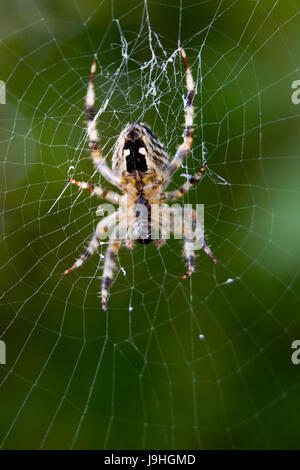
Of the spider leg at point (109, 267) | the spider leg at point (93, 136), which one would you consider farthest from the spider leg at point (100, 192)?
the spider leg at point (109, 267)

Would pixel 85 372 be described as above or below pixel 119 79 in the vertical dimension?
below

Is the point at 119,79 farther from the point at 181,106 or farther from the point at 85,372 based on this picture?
the point at 85,372

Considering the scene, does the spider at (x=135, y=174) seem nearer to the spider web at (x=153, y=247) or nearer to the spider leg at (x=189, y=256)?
the spider leg at (x=189, y=256)

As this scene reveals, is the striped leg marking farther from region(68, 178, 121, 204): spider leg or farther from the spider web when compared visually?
region(68, 178, 121, 204): spider leg

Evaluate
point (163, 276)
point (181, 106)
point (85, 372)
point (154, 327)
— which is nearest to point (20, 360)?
point (85, 372)

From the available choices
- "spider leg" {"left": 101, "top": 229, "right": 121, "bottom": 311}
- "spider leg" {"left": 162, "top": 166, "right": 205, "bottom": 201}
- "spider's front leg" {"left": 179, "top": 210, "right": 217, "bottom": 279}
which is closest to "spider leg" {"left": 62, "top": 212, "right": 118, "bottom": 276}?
"spider leg" {"left": 101, "top": 229, "right": 121, "bottom": 311}
